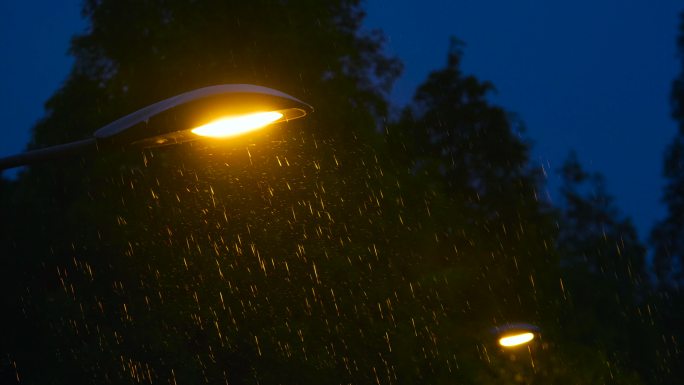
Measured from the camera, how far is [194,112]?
338 centimetres

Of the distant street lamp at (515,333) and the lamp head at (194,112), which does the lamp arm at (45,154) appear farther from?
the distant street lamp at (515,333)

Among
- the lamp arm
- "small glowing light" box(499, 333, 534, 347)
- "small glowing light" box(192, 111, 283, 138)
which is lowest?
"small glowing light" box(499, 333, 534, 347)

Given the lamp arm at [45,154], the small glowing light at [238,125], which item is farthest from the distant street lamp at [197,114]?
the lamp arm at [45,154]

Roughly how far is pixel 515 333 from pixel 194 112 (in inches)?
295

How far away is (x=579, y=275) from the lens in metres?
39.5

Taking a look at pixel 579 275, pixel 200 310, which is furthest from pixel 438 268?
pixel 579 275

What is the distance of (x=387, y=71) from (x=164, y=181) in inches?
255

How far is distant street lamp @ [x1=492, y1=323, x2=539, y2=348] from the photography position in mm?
10050

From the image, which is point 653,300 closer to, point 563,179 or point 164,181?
point 563,179

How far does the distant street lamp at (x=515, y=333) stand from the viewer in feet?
33.0

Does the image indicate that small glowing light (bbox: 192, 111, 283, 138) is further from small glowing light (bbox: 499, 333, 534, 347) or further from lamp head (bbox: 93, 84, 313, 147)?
small glowing light (bbox: 499, 333, 534, 347)

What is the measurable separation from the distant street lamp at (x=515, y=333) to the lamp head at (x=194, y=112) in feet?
23.4

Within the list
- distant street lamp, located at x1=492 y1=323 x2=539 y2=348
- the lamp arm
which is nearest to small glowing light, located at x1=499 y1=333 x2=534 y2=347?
distant street lamp, located at x1=492 y1=323 x2=539 y2=348

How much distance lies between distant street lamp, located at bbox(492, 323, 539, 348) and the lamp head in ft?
23.4
